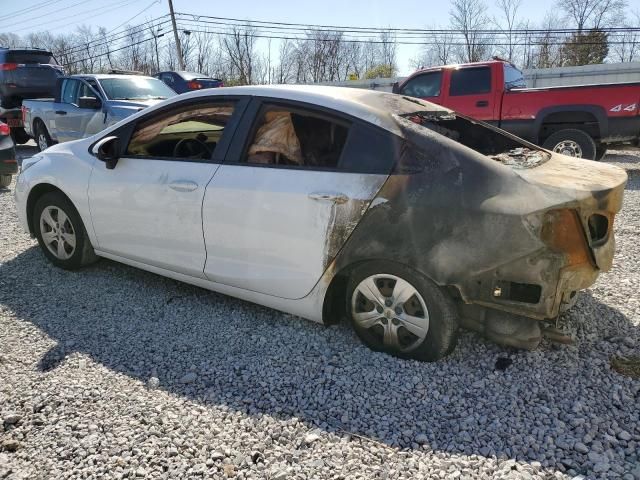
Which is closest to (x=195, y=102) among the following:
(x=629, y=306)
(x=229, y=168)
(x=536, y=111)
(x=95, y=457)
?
(x=229, y=168)

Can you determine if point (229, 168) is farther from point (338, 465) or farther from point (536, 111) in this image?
point (536, 111)

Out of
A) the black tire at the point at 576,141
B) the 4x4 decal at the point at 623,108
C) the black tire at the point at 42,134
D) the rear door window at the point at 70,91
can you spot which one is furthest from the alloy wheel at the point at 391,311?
the black tire at the point at 42,134

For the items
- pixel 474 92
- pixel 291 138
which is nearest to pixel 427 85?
pixel 474 92

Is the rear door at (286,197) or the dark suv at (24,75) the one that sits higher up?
the dark suv at (24,75)

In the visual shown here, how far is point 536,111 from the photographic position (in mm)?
→ 8914

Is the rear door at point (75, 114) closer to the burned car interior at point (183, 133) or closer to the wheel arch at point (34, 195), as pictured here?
the wheel arch at point (34, 195)

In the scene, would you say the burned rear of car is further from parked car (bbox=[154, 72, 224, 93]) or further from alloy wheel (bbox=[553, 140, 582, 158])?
parked car (bbox=[154, 72, 224, 93])

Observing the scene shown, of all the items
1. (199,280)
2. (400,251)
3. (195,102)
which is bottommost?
(199,280)

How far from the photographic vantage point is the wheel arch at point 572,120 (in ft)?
27.5

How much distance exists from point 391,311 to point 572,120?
7.41 metres

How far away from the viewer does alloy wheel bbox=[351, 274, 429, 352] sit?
9.20 feet

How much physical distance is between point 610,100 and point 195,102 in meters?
7.41

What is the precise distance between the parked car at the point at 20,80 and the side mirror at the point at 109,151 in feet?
38.0

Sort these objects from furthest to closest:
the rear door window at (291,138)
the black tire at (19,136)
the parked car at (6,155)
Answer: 1. the black tire at (19,136)
2. the parked car at (6,155)
3. the rear door window at (291,138)
